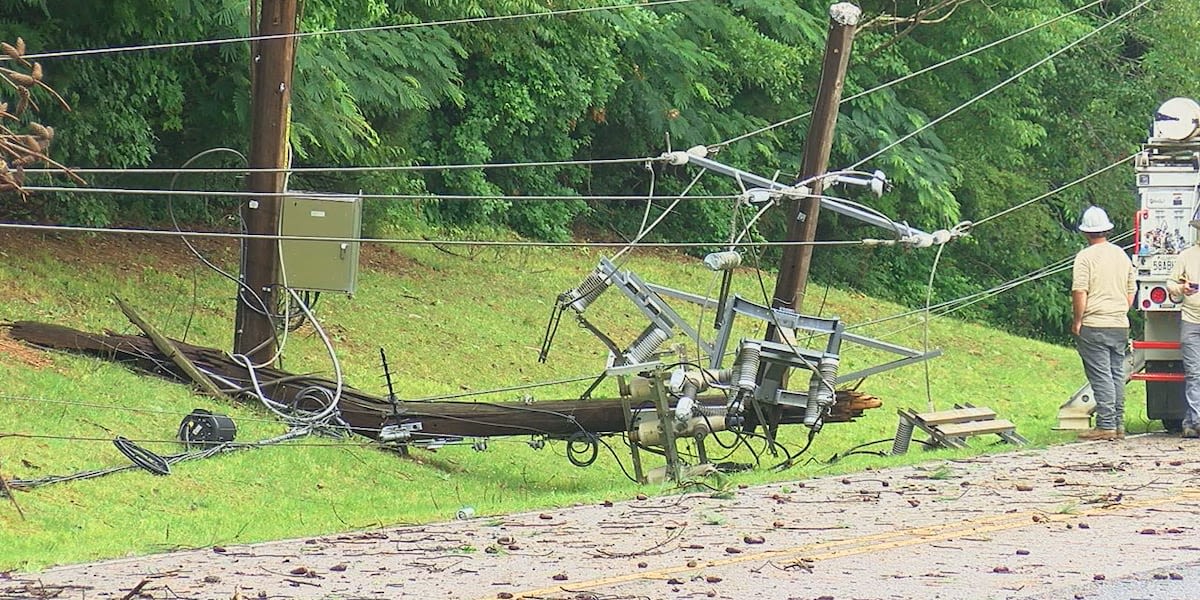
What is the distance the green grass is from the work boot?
582 millimetres

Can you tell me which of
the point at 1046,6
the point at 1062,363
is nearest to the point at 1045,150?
the point at 1046,6

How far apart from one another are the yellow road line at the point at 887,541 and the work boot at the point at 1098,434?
→ 3789 millimetres

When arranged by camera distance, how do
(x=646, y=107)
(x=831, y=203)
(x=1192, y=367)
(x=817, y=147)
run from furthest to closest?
1. (x=646, y=107)
2. (x=817, y=147)
3. (x=831, y=203)
4. (x=1192, y=367)

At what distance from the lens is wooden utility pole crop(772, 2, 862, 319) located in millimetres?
17594

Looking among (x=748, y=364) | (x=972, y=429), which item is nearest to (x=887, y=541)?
(x=748, y=364)

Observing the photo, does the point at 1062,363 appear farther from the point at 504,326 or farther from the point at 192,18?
the point at 192,18

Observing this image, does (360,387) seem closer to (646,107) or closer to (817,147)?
(817,147)

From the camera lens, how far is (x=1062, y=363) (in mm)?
30828

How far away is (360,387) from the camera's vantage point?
1881 centimetres

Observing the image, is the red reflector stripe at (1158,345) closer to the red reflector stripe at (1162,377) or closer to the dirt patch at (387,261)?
the red reflector stripe at (1162,377)

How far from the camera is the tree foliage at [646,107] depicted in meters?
21.4

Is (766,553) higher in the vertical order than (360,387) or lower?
lower

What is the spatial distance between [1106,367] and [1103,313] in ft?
1.56

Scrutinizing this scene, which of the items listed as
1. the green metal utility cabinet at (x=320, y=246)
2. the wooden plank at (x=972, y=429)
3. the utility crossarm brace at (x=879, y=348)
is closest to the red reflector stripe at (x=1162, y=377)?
the wooden plank at (x=972, y=429)
